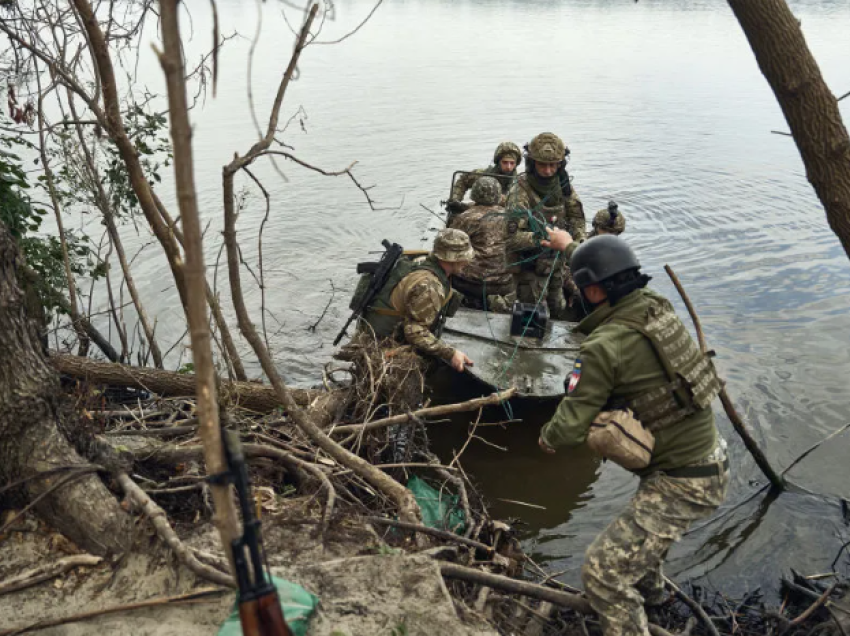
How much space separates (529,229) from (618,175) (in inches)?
392

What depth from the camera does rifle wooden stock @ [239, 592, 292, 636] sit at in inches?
83.0

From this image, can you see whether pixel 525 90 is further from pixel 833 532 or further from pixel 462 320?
pixel 833 532

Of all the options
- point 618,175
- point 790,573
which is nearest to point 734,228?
point 618,175

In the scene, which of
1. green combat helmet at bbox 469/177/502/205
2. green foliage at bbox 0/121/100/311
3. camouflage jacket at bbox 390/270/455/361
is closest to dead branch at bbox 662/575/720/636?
camouflage jacket at bbox 390/270/455/361

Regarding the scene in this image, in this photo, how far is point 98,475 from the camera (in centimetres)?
403

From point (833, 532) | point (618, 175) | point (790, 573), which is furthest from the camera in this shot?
point (618, 175)

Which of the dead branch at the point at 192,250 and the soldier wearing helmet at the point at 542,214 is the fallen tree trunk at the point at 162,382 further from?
the dead branch at the point at 192,250

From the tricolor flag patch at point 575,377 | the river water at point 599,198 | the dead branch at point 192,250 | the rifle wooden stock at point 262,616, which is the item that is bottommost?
the river water at point 599,198

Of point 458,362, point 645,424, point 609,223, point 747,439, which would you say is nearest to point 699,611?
point 645,424

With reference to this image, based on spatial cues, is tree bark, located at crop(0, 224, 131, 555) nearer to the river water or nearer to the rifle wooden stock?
the river water

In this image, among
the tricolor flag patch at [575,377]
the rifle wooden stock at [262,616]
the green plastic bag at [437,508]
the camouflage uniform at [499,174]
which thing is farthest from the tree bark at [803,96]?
the camouflage uniform at [499,174]

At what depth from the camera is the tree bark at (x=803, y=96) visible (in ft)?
11.1

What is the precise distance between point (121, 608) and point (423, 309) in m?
3.64

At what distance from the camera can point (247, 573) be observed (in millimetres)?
2113
